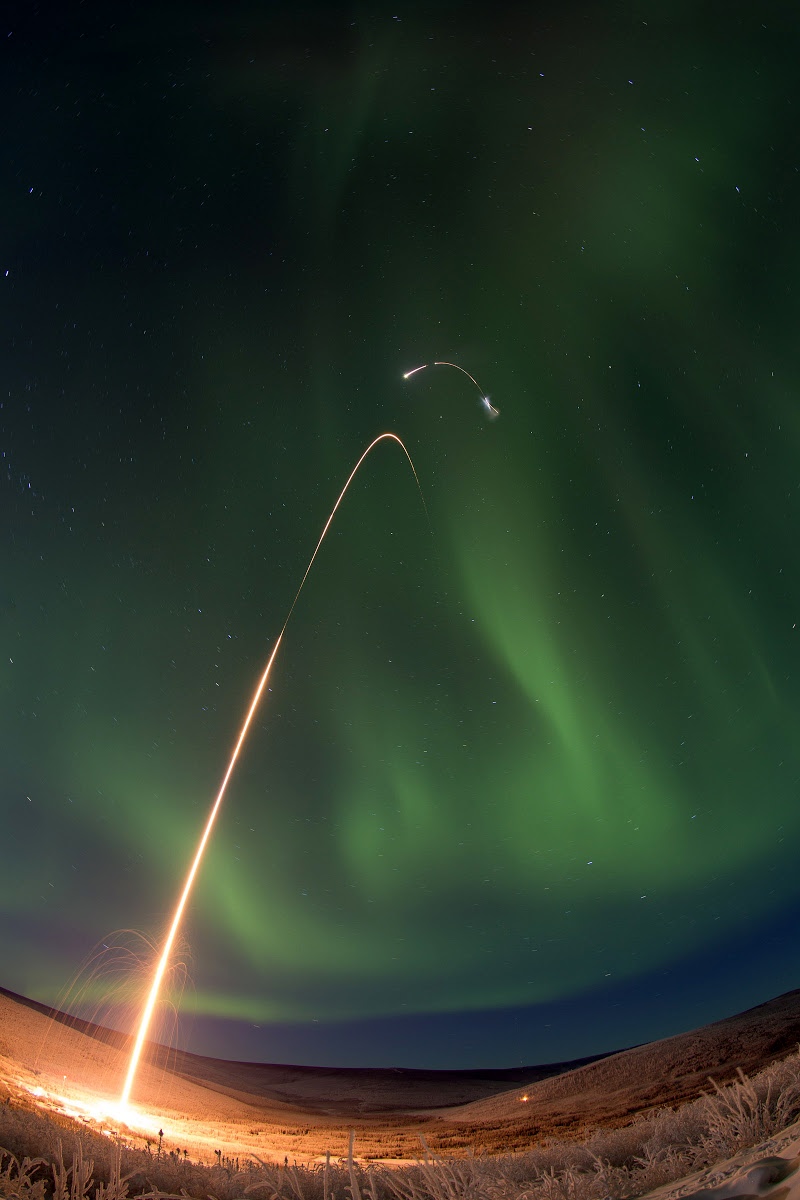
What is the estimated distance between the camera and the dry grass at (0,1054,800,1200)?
17.5 feet

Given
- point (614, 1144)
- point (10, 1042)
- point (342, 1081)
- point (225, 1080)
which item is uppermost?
point (614, 1144)

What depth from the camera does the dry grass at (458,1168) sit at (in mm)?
5329

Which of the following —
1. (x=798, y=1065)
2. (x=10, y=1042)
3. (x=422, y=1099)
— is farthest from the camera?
(x=422, y=1099)

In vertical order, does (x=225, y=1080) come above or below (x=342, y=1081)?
above

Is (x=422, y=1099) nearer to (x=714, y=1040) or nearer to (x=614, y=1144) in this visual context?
(x=714, y=1040)

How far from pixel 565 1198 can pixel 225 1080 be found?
94.9 m

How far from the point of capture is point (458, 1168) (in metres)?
6.54

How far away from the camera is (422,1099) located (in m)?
76.0

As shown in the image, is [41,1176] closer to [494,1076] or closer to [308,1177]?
[308,1177]

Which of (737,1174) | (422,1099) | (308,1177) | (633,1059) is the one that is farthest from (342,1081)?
(737,1174)

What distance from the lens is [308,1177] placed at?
8695 mm

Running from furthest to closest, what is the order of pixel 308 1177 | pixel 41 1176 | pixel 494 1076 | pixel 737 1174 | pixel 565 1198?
1. pixel 494 1076
2. pixel 308 1177
3. pixel 41 1176
4. pixel 565 1198
5. pixel 737 1174

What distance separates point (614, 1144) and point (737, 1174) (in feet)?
22.4

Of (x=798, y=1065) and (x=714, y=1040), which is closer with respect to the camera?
(x=798, y=1065)
